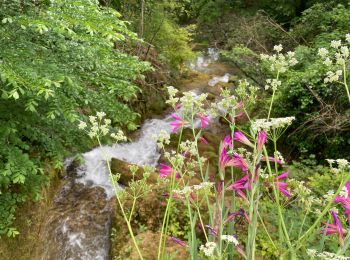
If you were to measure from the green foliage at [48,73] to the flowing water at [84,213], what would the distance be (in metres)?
0.87

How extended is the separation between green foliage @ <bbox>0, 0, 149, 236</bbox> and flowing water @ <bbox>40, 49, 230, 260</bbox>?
87 centimetres

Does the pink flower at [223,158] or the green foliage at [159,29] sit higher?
the pink flower at [223,158]

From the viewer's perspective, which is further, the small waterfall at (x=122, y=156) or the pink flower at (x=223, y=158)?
the small waterfall at (x=122, y=156)

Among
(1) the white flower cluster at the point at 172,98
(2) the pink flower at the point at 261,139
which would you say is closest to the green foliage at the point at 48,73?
(1) the white flower cluster at the point at 172,98

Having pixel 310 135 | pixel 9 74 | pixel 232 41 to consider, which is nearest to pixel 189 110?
pixel 9 74

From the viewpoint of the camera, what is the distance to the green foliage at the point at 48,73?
2.92 meters

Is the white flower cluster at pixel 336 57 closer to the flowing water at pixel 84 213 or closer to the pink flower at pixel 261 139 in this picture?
the pink flower at pixel 261 139

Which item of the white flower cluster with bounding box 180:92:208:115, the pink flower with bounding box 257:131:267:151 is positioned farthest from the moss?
the pink flower with bounding box 257:131:267:151

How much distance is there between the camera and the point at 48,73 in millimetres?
2990

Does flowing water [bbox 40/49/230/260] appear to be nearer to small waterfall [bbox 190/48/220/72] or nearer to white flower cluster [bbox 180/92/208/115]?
white flower cluster [bbox 180/92/208/115]

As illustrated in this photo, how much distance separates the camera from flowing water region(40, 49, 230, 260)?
209 inches

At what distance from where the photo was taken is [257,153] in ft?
4.09

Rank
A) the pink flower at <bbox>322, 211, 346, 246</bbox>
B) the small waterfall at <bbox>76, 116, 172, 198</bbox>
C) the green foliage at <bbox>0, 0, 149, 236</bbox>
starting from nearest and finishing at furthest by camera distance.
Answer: the pink flower at <bbox>322, 211, 346, 246</bbox> < the green foliage at <bbox>0, 0, 149, 236</bbox> < the small waterfall at <bbox>76, 116, 172, 198</bbox>

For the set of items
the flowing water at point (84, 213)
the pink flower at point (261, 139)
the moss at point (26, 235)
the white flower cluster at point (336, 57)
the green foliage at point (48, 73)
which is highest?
the white flower cluster at point (336, 57)
